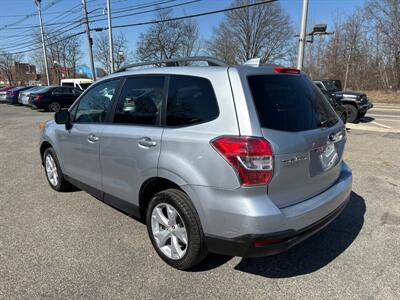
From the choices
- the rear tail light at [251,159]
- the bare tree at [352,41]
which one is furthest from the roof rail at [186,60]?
the bare tree at [352,41]

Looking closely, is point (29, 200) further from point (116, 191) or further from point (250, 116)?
point (250, 116)

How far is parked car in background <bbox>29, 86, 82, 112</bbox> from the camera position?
1741 cm

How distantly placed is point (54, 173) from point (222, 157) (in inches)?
133

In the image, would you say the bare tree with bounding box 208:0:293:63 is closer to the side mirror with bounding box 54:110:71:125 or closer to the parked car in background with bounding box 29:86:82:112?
the parked car in background with bounding box 29:86:82:112

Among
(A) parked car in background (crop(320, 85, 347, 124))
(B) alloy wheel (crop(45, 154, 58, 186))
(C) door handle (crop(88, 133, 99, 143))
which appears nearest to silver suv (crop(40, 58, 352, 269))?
(C) door handle (crop(88, 133, 99, 143))

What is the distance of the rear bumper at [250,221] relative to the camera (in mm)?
2117

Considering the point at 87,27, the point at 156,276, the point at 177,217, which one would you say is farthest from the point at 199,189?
the point at 87,27

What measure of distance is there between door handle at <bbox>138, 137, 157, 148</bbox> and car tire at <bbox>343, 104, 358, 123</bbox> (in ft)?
37.0

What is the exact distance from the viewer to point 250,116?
7.09 ft

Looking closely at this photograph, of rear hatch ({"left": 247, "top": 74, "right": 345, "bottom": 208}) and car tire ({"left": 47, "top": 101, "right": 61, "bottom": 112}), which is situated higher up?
rear hatch ({"left": 247, "top": 74, "right": 345, "bottom": 208})

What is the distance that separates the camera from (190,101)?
250cm

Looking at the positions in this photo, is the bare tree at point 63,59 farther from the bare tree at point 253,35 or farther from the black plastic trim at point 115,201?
the black plastic trim at point 115,201

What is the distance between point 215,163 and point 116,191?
57.2 inches

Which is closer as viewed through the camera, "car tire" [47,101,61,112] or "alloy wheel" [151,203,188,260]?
"alloy wheel" [151,203,188,260]
